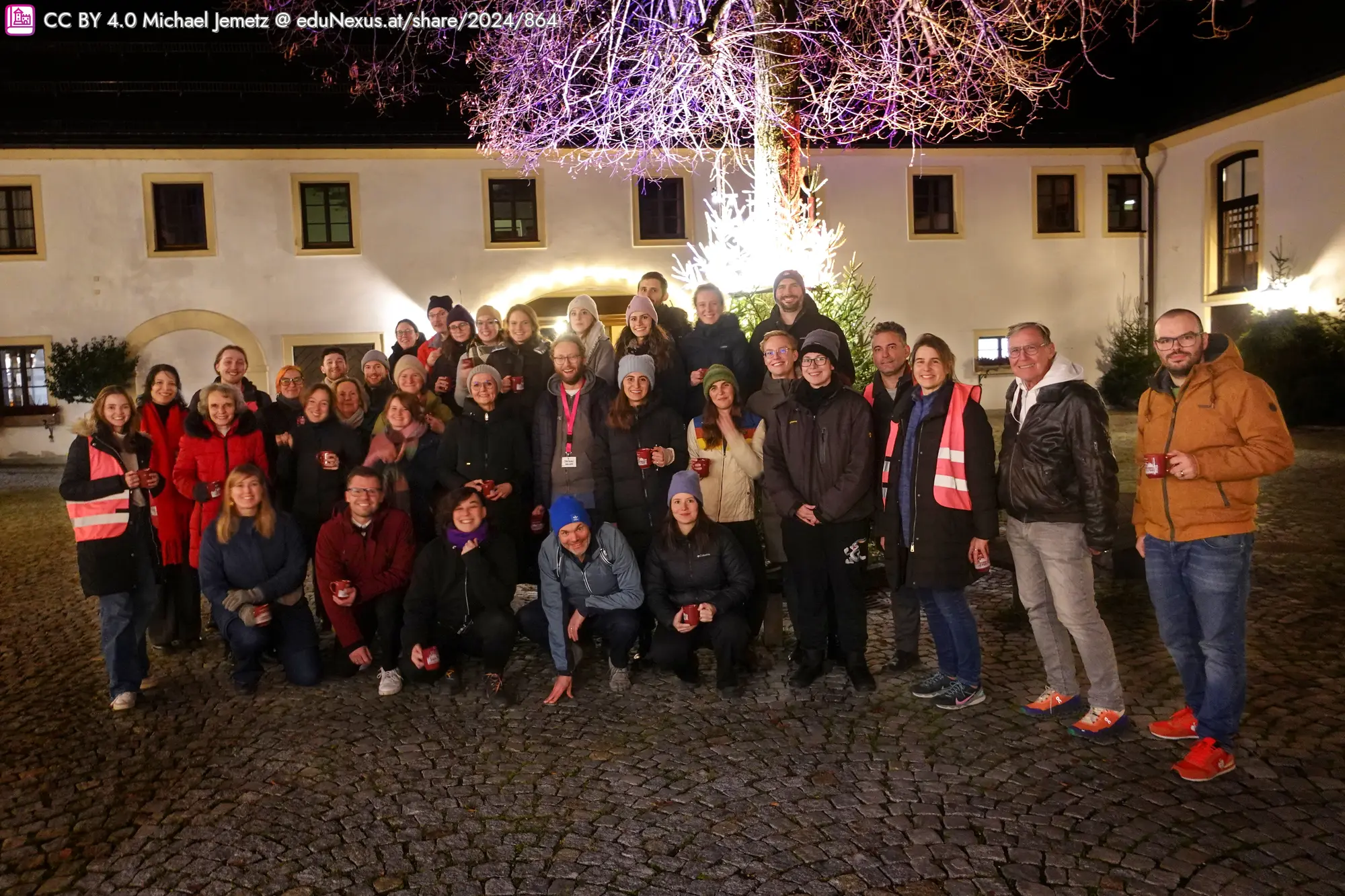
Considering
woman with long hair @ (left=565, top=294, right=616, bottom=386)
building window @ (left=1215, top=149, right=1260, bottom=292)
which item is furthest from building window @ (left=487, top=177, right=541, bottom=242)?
building window @ (left=1215, top=149, right=1260, bottom=292)

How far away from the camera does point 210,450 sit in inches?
257

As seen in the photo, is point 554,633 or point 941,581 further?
point 554,633

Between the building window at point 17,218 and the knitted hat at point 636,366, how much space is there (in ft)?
62.3

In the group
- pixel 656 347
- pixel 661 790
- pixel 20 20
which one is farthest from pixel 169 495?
pixel 20 20

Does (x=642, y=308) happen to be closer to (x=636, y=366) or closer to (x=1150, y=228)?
(x=636, y=366)

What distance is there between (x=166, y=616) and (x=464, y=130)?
16045 millimetres

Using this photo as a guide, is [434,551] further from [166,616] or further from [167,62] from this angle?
[167,62]

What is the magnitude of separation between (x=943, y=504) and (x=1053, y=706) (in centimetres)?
113

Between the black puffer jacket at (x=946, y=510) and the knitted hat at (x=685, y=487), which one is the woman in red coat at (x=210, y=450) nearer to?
the knitted hat at (x=685, y=487)

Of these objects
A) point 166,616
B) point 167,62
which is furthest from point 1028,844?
point 167,62

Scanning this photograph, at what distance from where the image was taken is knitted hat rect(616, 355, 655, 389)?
6.32 meters

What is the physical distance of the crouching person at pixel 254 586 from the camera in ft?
19.5

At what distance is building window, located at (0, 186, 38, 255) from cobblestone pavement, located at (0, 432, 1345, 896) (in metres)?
17.9

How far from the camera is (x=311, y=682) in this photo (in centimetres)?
599
